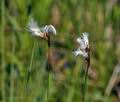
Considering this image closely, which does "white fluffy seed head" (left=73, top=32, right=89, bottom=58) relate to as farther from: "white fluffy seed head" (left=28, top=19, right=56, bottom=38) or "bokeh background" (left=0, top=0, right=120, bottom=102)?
"bokeh background" (left=0, top=0, right=120, bottom=102)

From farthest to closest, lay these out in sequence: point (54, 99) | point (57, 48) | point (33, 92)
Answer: point (57, 48), point (54, 99), point (33, 92)

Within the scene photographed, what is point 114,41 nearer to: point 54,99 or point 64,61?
point 64,61

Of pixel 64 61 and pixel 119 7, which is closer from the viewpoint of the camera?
pixel 64 61

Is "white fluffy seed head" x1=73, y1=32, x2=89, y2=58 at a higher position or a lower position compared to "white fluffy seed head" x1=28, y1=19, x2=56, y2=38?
lower

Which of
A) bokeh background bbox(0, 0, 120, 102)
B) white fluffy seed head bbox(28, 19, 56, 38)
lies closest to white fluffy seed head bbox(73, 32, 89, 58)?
white fluffy seed head bbox(28, 19, 56, 38)

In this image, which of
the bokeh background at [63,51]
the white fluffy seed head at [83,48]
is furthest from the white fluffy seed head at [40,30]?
the bokeh background at [63,51]

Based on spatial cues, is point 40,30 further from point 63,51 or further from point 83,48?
point 63,51

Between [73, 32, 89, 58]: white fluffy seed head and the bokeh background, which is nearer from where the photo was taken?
[73, 32, 89, 58]: white fluffy seed head

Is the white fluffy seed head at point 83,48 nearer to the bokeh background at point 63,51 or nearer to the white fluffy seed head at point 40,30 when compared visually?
the white fluffy seed head at point 40,30

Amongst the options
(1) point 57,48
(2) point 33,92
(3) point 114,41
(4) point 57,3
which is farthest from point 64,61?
(2) point 33,92
